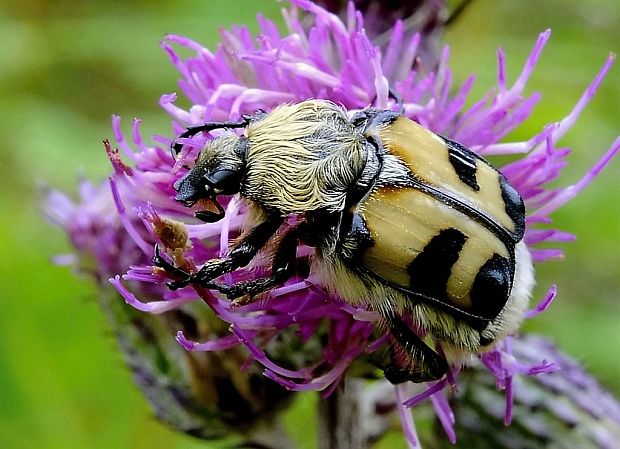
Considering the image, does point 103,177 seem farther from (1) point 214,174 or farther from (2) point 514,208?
(2) point 514,208

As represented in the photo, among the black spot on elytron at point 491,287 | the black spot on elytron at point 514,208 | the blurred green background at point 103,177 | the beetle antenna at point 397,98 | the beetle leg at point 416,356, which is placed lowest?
the blurred green background at point 103,177

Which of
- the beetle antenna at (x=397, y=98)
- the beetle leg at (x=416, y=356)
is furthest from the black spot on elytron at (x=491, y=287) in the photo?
the beetle antenna at (x=397, y=98)

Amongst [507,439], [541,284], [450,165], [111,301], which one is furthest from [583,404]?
[111,301]

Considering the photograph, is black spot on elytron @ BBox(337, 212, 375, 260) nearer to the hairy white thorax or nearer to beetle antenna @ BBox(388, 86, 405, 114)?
the hairy white thorax

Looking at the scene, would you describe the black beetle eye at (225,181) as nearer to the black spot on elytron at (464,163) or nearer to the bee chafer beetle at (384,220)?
the bee chafer beetle at (384,220)

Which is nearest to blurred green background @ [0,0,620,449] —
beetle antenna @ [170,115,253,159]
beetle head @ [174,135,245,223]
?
beetle antenna @ [170,115,253,159]

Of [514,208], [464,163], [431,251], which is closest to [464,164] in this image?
[464,163]
